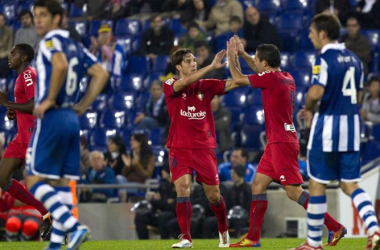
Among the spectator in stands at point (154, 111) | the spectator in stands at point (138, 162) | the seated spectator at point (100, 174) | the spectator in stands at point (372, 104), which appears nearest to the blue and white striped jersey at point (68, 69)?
the seated spectator at point (100, 174)

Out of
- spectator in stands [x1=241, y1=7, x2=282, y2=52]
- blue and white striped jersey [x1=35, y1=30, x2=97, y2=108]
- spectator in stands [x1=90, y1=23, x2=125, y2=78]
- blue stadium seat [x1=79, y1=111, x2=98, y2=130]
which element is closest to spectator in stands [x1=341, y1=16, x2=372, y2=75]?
spectator in stands [x1=241, y1=7, x2=282, y2=52]

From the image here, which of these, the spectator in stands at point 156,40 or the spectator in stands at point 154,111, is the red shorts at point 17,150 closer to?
the spectator in stands at point 154,111

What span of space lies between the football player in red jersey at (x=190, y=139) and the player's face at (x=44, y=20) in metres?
2.47

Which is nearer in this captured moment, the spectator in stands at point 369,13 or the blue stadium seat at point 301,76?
the blue stadium seat at point 301,76

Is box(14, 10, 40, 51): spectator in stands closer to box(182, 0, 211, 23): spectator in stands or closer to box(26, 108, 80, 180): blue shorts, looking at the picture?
box(182, 0, 211, 23): spectator in stands

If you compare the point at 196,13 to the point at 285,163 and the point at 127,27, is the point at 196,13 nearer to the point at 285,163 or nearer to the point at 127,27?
the point at 127,27

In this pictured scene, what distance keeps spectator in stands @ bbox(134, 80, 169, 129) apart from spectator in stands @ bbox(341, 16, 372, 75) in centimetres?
357

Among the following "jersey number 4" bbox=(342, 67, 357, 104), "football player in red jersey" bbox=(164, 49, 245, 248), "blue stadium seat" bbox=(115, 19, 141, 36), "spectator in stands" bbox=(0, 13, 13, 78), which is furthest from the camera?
"blue stadium seat" bbox=(115, 19, 141, 36)

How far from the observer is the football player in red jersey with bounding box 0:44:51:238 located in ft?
35.3

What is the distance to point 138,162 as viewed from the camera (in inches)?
629

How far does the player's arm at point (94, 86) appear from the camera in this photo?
7938 millimetres

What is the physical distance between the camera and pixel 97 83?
7945mm

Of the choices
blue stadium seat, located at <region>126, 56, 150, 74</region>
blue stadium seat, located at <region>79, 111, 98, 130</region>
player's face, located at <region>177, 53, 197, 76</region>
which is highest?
player's face, located at <region>177, 53, 197, 76</region>

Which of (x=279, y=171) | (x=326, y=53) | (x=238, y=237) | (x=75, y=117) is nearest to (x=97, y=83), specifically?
(x=75, y=117)
